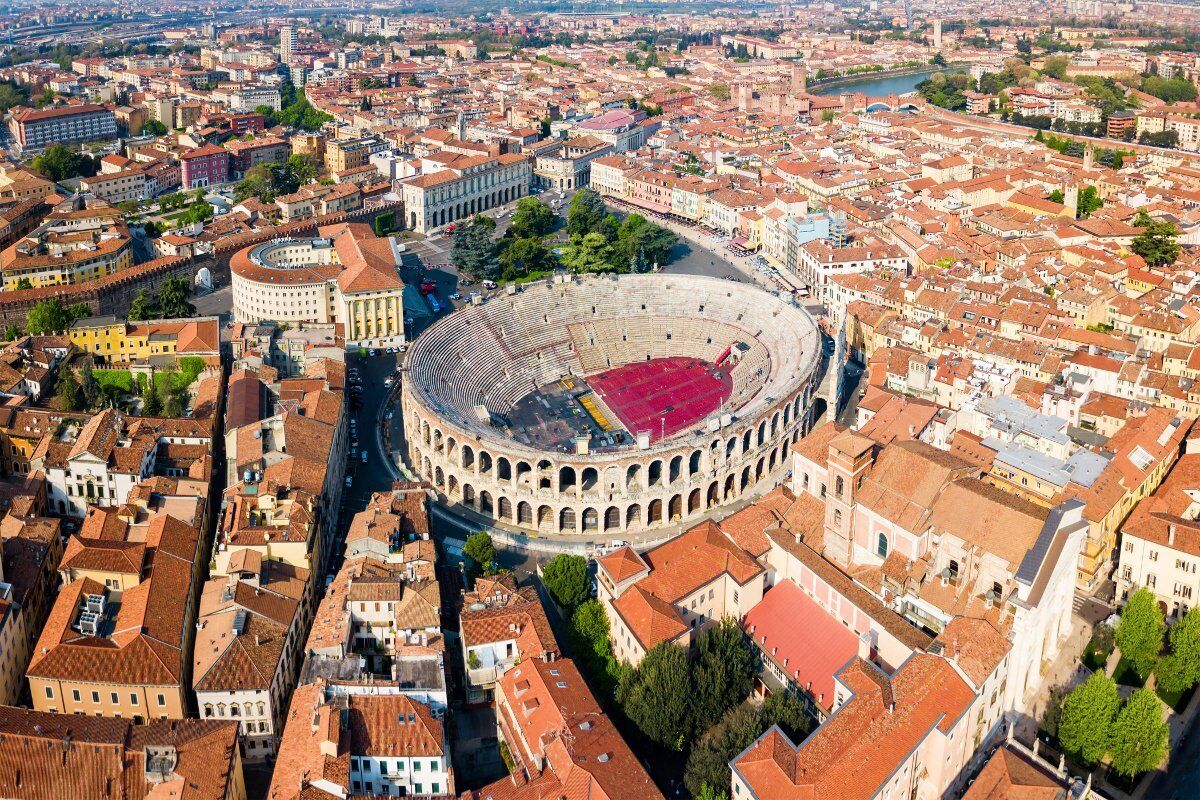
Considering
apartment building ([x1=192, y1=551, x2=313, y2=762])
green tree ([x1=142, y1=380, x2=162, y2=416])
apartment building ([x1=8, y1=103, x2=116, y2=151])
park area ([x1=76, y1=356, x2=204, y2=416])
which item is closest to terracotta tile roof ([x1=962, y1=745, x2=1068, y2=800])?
apartment building ([x1=192, y1=551, x2=313, y2=762])

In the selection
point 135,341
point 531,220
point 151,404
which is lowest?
point 151,404

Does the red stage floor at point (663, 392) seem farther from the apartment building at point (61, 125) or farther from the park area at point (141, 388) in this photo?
the apartment building at point (61, 125)

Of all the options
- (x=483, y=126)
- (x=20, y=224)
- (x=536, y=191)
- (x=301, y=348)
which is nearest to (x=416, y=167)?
(x=536, y=191)

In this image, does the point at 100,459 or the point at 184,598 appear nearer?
the point at 184,598

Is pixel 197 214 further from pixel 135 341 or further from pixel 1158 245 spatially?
pixel 1158 245

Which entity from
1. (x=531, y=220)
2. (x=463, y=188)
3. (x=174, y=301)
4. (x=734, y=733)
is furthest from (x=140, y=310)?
(x=734, y=733)

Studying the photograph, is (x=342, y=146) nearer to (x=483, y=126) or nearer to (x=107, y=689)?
(x=483, y=126)
